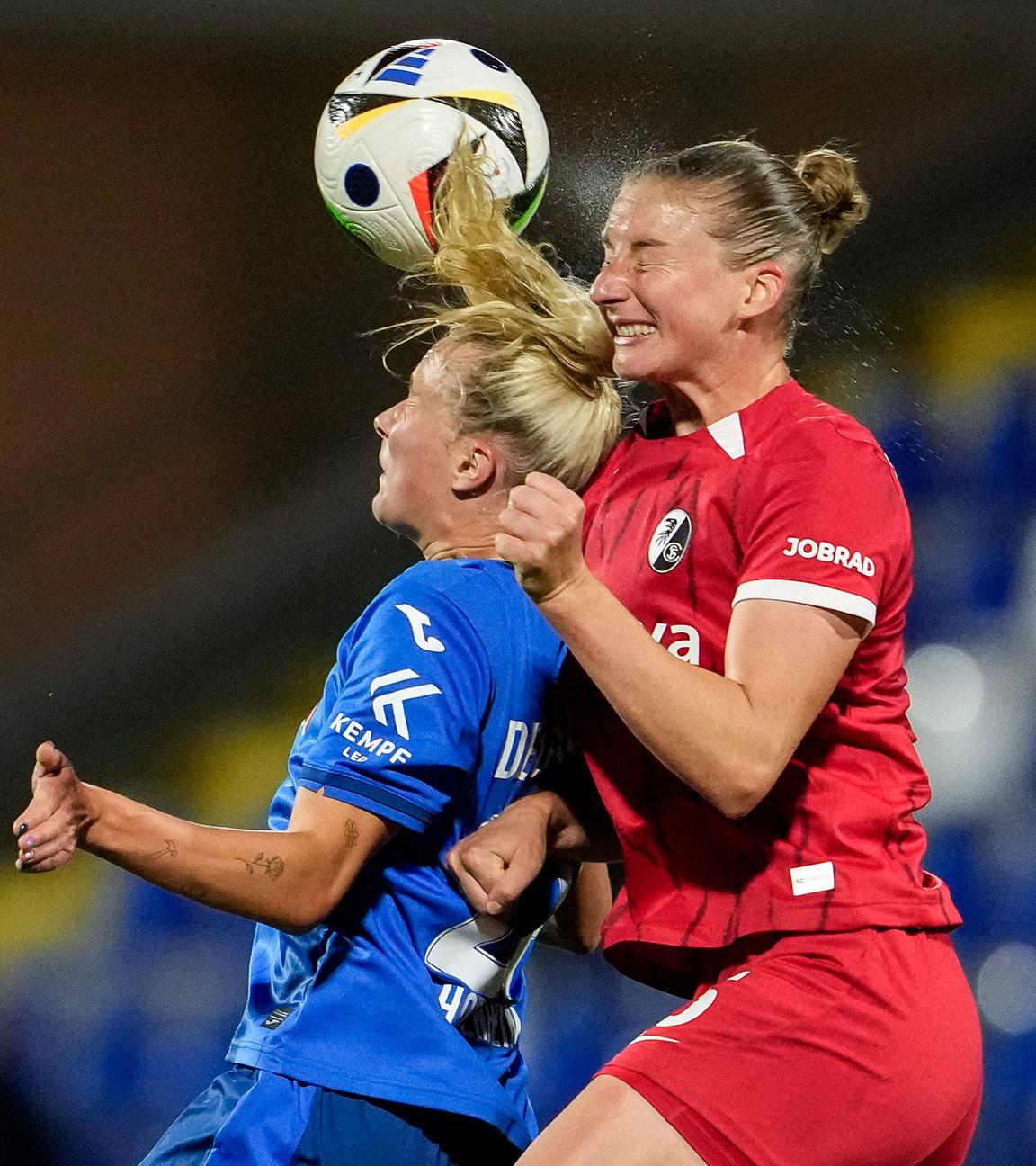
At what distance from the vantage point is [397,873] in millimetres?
1477

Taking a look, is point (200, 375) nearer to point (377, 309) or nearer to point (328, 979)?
point (377, 309)

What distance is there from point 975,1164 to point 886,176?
200cm

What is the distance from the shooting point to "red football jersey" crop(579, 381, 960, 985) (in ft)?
4.35

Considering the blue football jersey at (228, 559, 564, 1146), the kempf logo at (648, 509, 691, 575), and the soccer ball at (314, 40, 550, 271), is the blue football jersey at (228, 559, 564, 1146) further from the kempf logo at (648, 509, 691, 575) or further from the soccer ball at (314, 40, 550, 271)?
the soccer ball at (314, 40, 550, 271)

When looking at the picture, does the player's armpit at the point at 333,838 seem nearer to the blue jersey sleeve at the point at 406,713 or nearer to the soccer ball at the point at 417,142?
the blue jersey sleeve at the point at 406,713

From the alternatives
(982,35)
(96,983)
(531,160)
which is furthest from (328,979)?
(982,35)

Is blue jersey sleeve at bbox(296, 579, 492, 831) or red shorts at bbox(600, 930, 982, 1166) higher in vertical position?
blue jersey sleeve at bbox(296, 579, 492, 831)

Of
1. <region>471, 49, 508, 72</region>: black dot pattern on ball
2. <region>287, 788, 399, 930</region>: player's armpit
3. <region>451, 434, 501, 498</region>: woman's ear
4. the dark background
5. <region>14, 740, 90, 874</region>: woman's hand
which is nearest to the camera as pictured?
<region>14, 740, 90, 874</region>: woman's hand

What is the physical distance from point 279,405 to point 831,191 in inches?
81.9

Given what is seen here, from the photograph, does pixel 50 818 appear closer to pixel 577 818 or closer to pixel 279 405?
pixel 577 818

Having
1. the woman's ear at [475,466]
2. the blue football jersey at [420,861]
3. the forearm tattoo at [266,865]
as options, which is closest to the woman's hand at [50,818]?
the forearm tattoo at [266,865]

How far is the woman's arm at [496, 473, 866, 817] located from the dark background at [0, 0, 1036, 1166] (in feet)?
4.90

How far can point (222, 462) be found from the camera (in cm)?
346

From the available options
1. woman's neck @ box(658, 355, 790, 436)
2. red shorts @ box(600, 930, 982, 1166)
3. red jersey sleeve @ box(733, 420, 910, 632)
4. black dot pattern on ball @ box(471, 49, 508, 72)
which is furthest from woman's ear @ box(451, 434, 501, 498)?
black dot pattern on ball @ box(471, 49, 508, 72)
